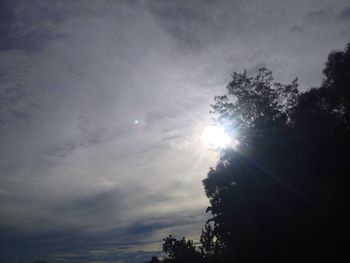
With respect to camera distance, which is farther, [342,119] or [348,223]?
[342,119]

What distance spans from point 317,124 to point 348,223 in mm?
11126

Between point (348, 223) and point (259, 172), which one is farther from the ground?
point (259, 172)

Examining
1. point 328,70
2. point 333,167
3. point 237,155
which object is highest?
point 328,70

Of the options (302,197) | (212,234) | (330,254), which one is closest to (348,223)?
(330,254)

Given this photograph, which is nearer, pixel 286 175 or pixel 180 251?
pixel 286 175

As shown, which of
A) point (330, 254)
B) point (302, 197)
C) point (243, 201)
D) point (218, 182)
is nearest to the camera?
point (330, 254)

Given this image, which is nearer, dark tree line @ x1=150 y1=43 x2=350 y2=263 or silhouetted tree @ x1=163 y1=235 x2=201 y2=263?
dark tree line @ x1=150 y1=43 x2=350 y2=263

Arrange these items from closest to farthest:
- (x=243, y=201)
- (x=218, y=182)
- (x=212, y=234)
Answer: (x=243, y=201) → (x=218, y=182) → (x=212, y=234)

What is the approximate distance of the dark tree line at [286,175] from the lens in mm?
28969

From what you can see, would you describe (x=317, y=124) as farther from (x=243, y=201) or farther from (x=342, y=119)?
(x=243, y=201)

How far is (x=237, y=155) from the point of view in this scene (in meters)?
38.3

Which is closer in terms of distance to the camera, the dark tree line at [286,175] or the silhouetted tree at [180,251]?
the dark tree line at [286,175]

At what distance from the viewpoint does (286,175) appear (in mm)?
32875

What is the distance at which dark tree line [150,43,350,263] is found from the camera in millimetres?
28969
